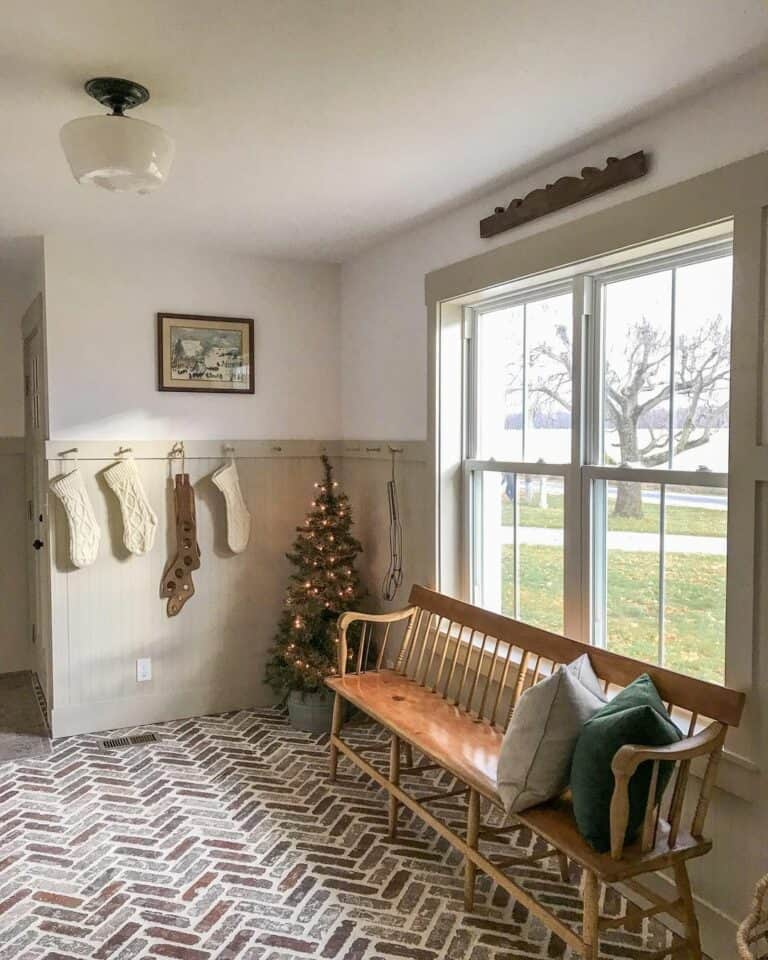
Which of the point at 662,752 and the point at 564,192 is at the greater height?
the point at 564,192

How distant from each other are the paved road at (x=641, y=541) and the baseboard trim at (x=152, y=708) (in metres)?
1.99

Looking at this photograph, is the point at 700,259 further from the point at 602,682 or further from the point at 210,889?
the point at 210,889

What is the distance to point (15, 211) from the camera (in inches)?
133

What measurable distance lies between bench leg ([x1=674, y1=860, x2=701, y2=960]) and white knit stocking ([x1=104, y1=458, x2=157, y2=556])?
291 cm

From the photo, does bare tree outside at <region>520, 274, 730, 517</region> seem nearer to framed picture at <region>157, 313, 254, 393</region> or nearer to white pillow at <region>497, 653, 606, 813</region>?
white pillow at <region>497, 653, 606, 813</region>

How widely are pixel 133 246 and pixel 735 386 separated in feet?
10.1

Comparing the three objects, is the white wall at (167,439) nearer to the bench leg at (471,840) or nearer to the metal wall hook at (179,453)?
the metal wall hook at (179,453)

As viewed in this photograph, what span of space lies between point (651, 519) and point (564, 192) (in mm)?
1188

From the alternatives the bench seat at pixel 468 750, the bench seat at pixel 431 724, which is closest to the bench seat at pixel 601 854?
the bench seat at pixel 468 750

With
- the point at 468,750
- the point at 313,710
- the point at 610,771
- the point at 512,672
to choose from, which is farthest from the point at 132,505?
the point at 610,771

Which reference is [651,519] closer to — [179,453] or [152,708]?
[179,453]

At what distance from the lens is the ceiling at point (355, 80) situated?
1.83 metres

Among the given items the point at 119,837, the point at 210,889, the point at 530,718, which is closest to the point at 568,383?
the point at 530,718

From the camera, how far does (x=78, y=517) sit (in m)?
3.88
